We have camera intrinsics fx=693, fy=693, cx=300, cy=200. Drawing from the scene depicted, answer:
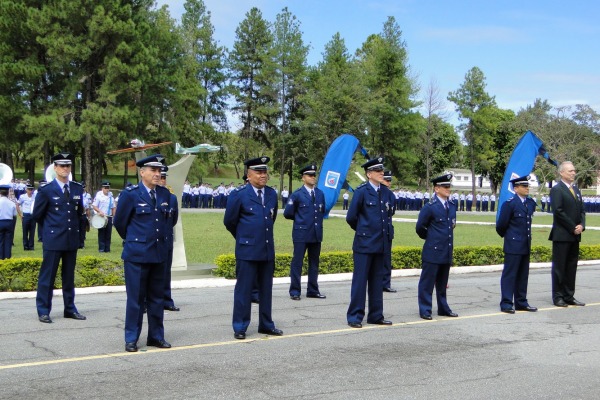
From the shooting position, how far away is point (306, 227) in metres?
11.7

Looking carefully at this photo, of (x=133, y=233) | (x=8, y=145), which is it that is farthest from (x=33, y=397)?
(x=8, y=145)

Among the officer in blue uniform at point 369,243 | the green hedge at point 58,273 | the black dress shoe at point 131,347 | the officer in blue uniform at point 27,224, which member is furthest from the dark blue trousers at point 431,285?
the officer in blue uniform at point 27,224

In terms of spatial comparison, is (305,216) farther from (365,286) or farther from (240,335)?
(240,335)

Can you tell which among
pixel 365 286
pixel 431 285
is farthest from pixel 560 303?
pixel 365 286

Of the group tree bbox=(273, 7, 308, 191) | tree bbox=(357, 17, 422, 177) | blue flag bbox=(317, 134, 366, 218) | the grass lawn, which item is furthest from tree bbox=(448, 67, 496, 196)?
blue flag bbox=(317, 134, 366, 218)

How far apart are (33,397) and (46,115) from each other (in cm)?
4137

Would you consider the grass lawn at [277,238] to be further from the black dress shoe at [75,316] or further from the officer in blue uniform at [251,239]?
the officer in blue uniform at [251,239]

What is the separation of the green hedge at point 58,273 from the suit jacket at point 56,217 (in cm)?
279

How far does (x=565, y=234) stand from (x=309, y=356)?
231 inches

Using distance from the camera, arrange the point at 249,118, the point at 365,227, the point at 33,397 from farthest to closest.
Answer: the point at 249,118
the point at 365,227
the point at 33,397

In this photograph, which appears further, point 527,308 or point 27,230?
point 27,230

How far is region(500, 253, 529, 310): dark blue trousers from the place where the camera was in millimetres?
10617

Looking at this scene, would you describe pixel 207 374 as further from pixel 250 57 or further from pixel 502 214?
pixel 250 57

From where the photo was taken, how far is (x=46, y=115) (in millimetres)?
44125
